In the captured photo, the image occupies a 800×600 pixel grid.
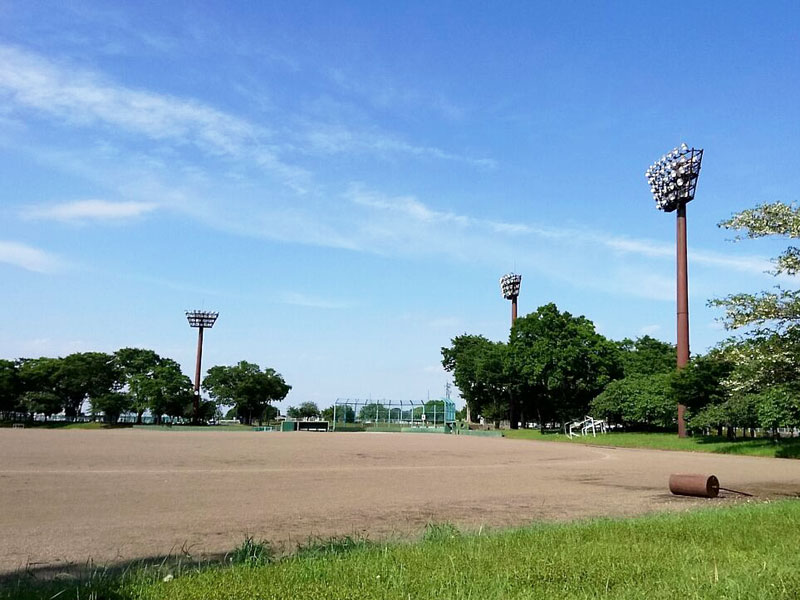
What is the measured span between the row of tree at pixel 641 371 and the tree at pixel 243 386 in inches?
1108

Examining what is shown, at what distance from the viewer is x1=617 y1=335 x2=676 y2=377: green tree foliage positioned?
77.7 metres

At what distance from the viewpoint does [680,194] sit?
5600 cm

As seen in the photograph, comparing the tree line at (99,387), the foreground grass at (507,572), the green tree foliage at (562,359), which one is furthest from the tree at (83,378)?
the foreground grass at (507,572)

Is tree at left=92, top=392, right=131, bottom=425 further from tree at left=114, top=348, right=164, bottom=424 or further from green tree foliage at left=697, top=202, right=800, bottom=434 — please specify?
green tree foliage at left=697, top=202, right=800, bottom=434

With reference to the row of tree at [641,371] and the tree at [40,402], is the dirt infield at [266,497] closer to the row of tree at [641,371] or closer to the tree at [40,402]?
the row of tree at [641,371]

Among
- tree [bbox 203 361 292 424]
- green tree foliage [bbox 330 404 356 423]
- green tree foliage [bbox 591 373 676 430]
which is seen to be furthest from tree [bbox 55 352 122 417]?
green tree foliage [bbox 591 373 676 430]

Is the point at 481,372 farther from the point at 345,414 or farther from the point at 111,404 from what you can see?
the point at 111,404

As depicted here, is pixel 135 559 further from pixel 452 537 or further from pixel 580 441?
pixel 580 441

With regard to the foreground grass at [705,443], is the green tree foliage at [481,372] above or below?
above

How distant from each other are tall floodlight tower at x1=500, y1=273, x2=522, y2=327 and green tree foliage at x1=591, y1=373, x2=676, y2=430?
32004mm

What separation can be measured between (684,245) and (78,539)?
53866 millimetres

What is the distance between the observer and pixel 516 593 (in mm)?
5840

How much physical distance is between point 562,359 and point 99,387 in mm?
60795

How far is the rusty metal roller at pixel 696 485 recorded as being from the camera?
1548cm
